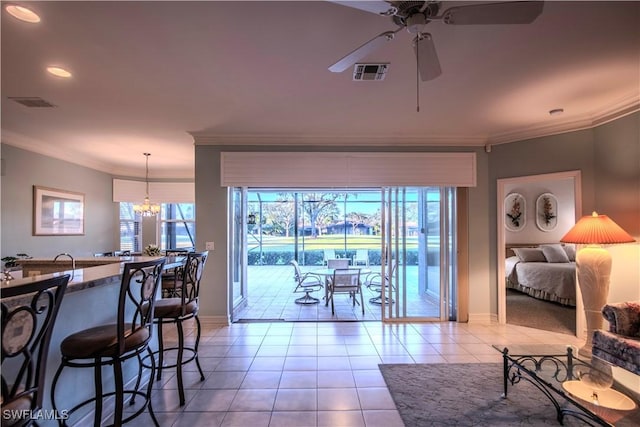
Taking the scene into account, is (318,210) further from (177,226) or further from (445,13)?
(445,13)

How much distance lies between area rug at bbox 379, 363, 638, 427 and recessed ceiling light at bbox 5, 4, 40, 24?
3552 millimetres

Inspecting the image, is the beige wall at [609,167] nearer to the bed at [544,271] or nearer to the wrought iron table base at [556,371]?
the wrought iron table base at [556,371]

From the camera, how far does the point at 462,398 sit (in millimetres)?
2467

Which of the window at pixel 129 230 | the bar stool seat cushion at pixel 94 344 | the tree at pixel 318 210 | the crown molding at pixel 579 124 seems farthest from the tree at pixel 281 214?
the bar stool seat cushion at pixel 94 344

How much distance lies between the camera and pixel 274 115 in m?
3.61

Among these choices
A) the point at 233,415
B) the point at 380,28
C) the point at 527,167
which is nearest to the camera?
the point at 380,28

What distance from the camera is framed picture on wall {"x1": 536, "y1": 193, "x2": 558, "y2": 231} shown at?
673cm

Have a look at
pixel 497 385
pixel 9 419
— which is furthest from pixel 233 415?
pixel 497 385

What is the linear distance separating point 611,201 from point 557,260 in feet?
9.70

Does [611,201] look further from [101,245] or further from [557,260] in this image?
[101,245]

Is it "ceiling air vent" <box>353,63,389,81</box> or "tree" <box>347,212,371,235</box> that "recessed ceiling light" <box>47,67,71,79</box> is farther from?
"tree" <box>347,212,371,235</box>

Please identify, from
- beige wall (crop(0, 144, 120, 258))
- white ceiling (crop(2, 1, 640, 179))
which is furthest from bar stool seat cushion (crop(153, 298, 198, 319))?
beige wall (crop(0, 144, 120, 258))

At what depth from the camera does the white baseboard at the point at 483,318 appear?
4.35 metres

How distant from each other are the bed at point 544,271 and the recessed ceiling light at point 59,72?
22.3ft
